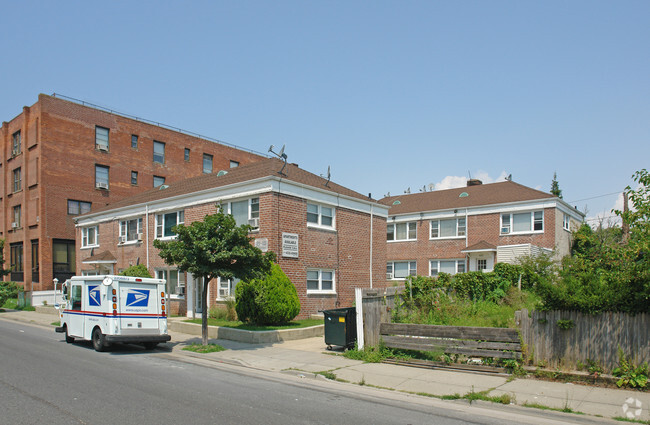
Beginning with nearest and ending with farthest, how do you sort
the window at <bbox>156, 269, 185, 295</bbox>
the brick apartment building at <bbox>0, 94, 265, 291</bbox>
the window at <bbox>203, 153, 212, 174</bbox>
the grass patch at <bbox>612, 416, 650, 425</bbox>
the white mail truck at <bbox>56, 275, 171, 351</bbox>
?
the grass patch at <bbox>612, 416, 650, 425</bbox>
the white mail truck at <bbox>56, 275, 171, 351</bbox>
the window at <bbox>156, 269, 185, 295</bbox>
the brick apartment building at <bbox>0, 94, 265, 291</bbox>
the window at <bbox>203, 153, 212, 174</bbox>

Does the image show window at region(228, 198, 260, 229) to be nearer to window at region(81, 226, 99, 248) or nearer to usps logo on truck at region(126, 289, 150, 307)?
usps logo on truck at region(126, 289, 150, 307)

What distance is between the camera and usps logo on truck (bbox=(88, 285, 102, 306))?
47.5 feet

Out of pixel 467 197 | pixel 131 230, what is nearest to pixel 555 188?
pixel 467 197

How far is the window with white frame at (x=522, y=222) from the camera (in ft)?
97.5

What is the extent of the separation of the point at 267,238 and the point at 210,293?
14.7ft

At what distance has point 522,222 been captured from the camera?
3050 centimetres

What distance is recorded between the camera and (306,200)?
2147 cm

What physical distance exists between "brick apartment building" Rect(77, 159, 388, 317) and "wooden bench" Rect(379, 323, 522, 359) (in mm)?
8342

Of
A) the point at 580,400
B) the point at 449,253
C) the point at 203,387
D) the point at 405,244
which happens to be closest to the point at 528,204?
the point at 449,253

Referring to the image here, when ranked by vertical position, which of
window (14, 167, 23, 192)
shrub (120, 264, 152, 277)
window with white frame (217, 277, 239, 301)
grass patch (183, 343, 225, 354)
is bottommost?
grass patch (183, 343, 225, 354)

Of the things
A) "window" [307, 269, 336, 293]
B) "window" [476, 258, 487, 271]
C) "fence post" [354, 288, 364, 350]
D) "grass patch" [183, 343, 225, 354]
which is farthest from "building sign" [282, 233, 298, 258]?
"window" [476, 258, 487, 271]

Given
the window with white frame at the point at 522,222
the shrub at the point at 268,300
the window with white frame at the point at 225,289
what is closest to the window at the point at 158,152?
the window with white frame at the point at 225,289

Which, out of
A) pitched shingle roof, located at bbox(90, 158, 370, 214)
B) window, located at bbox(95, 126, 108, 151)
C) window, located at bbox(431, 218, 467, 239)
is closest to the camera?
pitched shingle roof, located at bbox(90, 158, 370, 214)

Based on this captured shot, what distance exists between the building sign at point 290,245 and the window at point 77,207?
25085 mm
